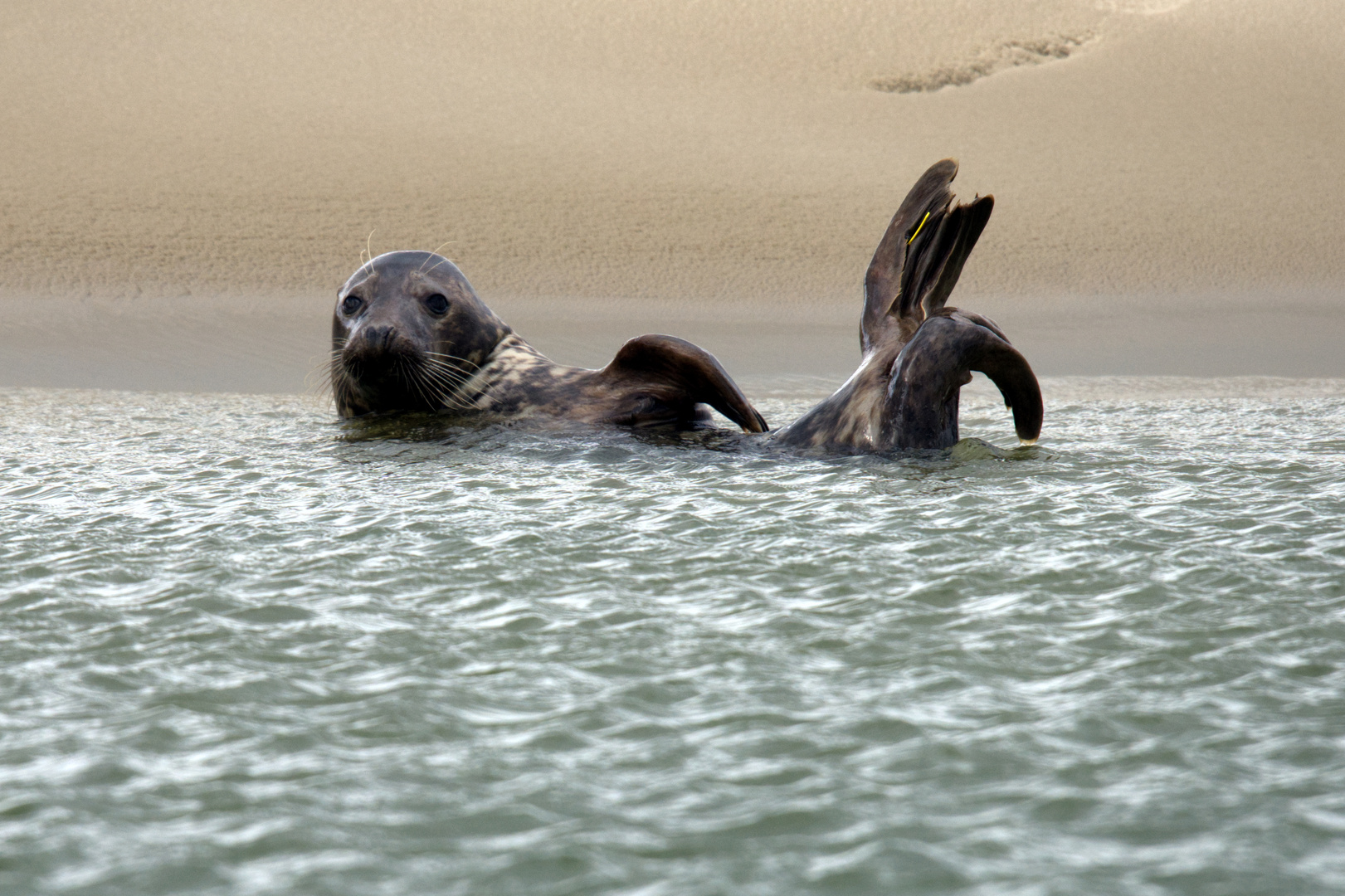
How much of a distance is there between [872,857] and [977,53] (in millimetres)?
23054

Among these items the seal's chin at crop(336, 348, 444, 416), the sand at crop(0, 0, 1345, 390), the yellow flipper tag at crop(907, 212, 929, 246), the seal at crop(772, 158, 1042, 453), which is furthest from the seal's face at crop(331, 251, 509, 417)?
the sand at crop(0, 0, 1345, 390)

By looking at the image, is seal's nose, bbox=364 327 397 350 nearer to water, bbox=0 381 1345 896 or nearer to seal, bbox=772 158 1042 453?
water, bbox=0 381 1345 896

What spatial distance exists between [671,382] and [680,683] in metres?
3.24

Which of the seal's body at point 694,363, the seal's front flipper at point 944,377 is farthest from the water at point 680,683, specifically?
the seal's body at point 694,363

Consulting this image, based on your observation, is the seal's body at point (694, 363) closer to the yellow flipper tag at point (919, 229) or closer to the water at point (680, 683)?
the yellow flipper tag at point (919, 229)

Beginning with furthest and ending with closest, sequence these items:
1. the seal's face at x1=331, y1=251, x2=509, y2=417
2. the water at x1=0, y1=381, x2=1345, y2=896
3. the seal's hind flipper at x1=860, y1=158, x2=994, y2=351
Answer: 1. the seal's face at x1=331, y1=251, x2=509, y2=417
2. the seal's hind flipper at x1=860, y1=158, x2=994, y2=351
3. the water at x1=0, y1=381, x2=1345, y2=896

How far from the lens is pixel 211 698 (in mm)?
2498

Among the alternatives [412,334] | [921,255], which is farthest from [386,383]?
[921,255]

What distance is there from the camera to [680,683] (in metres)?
2.55

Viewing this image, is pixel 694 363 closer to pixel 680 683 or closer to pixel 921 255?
pixel 921 255

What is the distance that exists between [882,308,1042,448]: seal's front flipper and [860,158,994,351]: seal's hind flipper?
225 mm

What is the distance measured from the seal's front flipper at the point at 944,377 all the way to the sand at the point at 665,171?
504cm

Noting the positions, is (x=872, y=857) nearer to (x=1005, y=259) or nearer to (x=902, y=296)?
(x=902, y=296)

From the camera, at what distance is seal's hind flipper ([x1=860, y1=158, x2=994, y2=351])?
16.7ft
